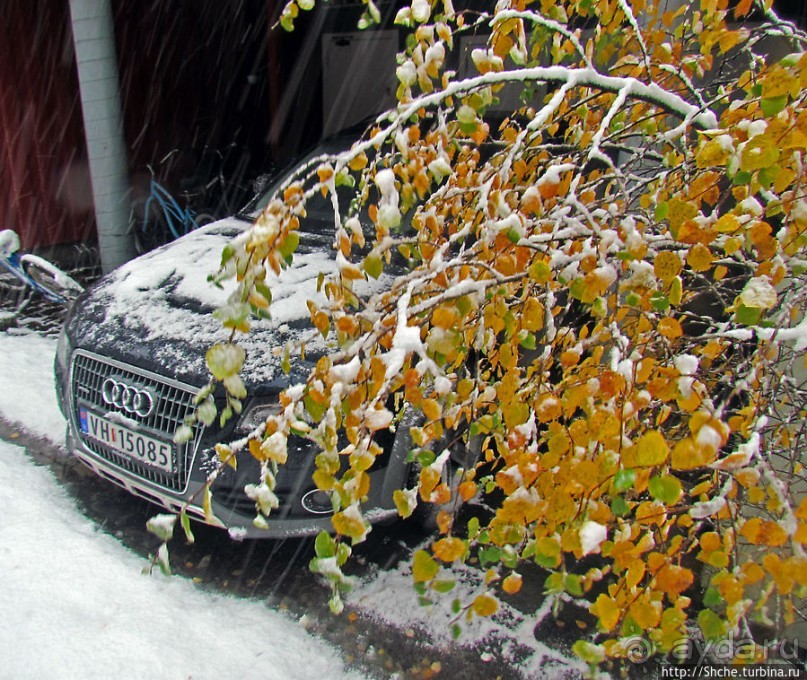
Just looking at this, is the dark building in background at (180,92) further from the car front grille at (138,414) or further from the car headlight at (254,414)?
the car headlight at (254,414)

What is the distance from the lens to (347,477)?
127cm

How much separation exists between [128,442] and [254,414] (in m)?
0.62

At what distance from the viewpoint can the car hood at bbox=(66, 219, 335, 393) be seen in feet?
8.08

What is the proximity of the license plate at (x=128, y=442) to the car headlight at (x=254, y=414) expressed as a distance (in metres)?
0.33

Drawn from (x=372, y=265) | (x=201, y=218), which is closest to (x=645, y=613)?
(x=372, y=265)

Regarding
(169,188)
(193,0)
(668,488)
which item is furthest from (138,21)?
(668,488)

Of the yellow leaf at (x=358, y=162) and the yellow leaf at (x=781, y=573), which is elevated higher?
the yellow leaf at (x=358, y=162)

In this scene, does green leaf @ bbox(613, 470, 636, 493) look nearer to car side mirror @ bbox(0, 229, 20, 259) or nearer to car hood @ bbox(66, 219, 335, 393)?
car hood @ bbox(66, 219, 335, 393)

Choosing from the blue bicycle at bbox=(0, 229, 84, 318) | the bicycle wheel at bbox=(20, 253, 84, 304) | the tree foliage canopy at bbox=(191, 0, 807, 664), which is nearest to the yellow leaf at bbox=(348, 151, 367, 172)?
the tree foliage canopy at bbox=(191, 0, 807, 664)

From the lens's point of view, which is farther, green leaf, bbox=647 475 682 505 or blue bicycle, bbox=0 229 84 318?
blue bicycle, bbox=0 229 84 318

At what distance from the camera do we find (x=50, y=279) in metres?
4.90

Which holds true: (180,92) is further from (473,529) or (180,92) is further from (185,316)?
(473,529)

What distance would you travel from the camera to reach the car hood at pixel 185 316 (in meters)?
2.46

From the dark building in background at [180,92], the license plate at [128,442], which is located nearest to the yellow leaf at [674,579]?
the license plate at [128,442]
